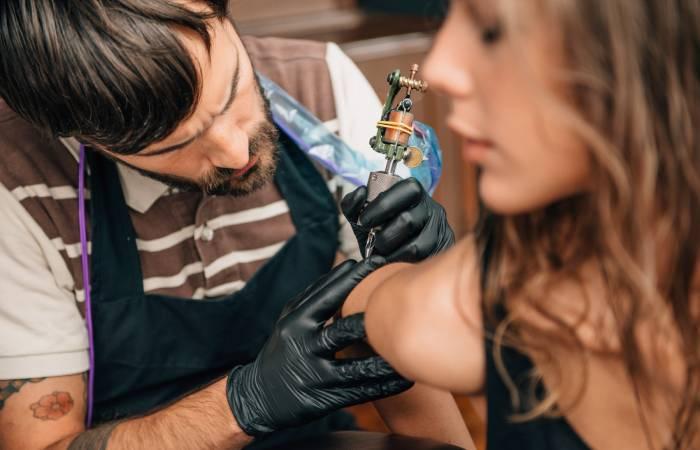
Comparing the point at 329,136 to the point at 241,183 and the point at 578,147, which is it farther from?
the point at 578,147

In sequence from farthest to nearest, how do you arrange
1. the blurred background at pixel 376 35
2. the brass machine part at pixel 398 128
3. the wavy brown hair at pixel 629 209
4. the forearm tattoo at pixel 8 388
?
the blurred background at pixel 376 35
the forearm tattoo at pixel 8 388
the brass machine part at pixel 398 128
the wavy brown hair at pixel 629 209

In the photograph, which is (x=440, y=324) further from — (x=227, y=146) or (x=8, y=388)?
(x=8, y=388)

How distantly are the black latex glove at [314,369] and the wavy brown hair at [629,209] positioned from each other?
328 mm

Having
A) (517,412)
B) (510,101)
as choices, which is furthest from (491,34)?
(517,412)

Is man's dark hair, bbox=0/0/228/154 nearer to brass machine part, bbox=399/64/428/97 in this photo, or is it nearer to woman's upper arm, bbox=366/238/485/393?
brass machine part, bbox=399/64/428/97

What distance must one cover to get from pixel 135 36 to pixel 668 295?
2.47 feet

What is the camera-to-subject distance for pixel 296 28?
8.61 feet

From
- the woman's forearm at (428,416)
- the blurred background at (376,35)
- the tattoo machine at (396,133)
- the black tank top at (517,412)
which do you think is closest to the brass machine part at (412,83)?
the tattoo machine at (396,133)

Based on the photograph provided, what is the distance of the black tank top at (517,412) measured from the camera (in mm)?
780

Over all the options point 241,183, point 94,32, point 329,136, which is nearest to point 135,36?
point 94,32

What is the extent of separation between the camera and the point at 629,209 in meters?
0.67

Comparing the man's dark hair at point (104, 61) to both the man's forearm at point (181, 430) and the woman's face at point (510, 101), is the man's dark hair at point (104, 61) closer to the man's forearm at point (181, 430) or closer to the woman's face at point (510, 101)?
the man's forearm at point (181, 430)

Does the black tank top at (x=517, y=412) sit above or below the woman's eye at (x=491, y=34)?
below

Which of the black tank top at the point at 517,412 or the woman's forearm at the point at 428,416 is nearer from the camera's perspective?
the black tank top at the point at 517,412
